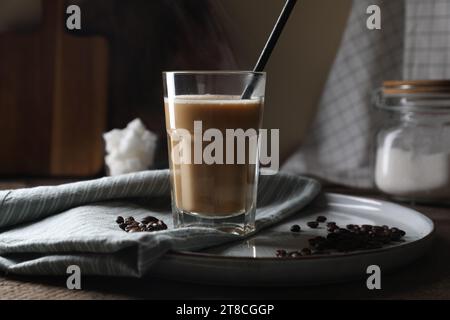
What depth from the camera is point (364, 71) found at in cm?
188

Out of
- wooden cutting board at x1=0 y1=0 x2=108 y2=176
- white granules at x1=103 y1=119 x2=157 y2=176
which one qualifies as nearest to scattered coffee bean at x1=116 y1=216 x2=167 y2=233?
white granules at x1=103 y1=119 x2=157 y2=176

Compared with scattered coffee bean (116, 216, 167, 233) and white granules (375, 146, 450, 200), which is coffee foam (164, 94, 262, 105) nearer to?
scattered coffee bean (116, 216, 167, 233)

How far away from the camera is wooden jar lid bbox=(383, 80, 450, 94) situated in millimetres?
1369

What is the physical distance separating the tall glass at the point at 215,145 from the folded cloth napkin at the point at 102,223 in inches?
2.3

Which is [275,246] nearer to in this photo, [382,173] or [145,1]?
[382,173]

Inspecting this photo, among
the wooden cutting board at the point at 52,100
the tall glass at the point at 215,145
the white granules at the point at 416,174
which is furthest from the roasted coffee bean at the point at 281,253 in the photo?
the wooden cutting board at the point at 52,100

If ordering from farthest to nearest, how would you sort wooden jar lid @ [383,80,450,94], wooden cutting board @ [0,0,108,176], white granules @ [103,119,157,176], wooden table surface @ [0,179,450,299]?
wooden cutting board @ [0,0,108,176]
white granules @ [103,119,157,176]
wooden jar lid @ [383,80,450,94]
wooden table surface @ [0,179,450,299]

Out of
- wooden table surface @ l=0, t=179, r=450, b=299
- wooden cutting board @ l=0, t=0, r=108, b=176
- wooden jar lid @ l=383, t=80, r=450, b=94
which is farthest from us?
wooden cutting board @ l=0, t=0, r=108, b=176

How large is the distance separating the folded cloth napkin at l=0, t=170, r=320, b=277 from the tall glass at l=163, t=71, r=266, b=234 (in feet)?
0.19

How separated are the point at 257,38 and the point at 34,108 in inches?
26.1

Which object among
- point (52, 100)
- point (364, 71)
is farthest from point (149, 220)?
point (364, 71)

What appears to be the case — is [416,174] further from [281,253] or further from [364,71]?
[281,253]

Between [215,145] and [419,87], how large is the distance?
0.60 meters

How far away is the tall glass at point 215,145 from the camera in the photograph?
102 centimetres
